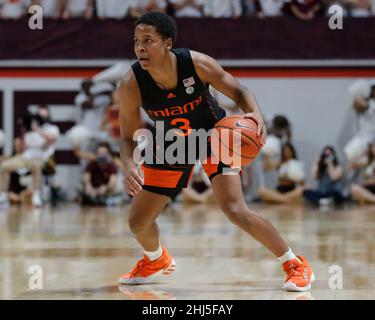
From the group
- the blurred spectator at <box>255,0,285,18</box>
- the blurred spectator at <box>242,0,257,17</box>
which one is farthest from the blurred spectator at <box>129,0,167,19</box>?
the blurred spectator at <box>255,0,285,18</box>

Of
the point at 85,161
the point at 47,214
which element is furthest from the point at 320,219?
the point at 85,161

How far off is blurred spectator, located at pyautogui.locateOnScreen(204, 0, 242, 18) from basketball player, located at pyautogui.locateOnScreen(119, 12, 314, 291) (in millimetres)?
9102

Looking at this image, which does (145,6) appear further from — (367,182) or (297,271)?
(297,271)

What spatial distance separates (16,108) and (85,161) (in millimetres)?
1671

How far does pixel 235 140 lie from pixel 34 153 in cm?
884

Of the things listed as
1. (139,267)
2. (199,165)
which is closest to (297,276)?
(139,267)

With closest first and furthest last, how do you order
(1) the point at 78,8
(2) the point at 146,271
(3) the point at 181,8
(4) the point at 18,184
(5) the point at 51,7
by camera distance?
(2) the point at 146,271
(4) the point at 18,184
(3) the point at 181,8
(5) the point at 51,7
(1) the point at 78,8

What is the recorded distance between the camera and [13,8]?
1496cm

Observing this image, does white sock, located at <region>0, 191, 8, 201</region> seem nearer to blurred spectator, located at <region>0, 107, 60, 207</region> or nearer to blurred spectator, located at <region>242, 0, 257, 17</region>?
blurred spectator, located at <region>0, 107, 60, 207</region>

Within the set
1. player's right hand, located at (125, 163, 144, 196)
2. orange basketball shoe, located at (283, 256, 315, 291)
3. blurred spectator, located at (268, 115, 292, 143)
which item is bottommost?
orange basketball shoe, located at (283, 256, 315, 291)

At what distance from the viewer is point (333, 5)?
14492 millimetres

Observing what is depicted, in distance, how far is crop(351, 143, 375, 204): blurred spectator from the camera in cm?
1388

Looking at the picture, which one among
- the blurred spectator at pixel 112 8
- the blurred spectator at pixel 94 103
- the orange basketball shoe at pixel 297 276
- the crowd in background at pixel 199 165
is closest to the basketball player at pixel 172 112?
the orange basketball shoe at pixel 297 276
